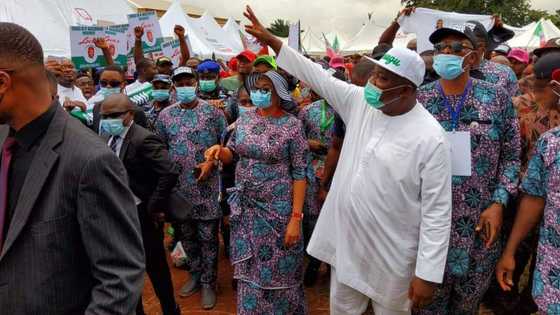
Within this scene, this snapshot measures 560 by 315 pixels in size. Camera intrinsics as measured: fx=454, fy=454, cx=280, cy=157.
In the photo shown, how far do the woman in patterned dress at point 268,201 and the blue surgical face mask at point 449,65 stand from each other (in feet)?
3.47

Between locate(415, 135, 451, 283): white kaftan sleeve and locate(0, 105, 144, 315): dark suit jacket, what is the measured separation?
1391 mm

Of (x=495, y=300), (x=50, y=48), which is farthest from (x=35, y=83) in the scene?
(x=50, y=48)

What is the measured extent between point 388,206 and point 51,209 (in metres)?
1.55

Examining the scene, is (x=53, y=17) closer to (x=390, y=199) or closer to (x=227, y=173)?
(x=227, y=173)

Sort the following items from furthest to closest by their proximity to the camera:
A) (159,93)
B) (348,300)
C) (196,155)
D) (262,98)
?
1. (159,93)
2. (196,155)
3. (262,98)
4. (348,300)

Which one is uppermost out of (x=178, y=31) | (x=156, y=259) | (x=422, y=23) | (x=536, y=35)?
(x=536, y=35)

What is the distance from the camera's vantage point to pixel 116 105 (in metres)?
3.21

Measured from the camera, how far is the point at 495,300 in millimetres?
3994

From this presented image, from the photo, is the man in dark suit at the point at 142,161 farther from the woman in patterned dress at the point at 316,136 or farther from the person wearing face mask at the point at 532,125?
the person wearing face mask at the point at 532,125

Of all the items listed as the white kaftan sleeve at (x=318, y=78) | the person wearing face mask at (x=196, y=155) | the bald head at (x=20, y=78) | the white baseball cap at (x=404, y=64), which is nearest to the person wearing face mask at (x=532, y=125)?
the white baseball cap at (x=404, y=64)

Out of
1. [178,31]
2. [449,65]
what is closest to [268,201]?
[449,65]

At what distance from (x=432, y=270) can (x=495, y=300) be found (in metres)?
2.27

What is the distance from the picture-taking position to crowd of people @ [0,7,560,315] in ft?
4.72

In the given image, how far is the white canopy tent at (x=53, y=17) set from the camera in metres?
9.56
